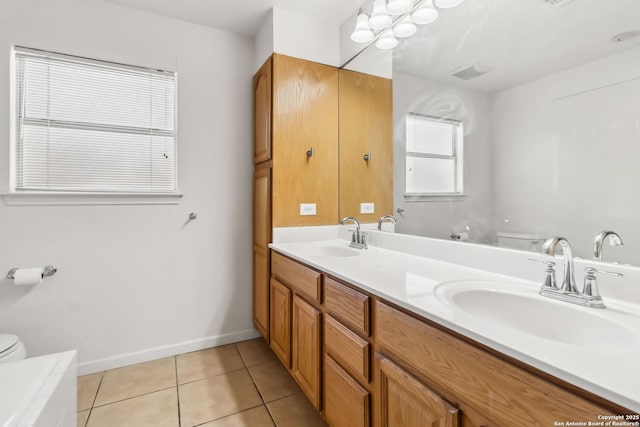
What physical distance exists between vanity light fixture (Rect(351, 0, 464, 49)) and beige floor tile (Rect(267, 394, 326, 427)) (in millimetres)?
2246

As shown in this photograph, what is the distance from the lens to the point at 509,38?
1263 mm

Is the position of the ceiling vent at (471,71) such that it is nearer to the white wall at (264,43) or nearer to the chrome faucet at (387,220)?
the chrome faucet at (387,220)

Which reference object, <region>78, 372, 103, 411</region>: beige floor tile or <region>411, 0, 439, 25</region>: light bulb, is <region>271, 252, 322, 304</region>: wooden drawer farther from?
<region>411, 0, 439, 25</region>: light bulb

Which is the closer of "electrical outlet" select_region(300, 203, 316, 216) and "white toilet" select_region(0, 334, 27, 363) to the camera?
"white toilet" select_region(0, 334, 27, 363)

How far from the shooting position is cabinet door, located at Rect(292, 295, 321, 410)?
1.46m

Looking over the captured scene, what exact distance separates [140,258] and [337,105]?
1.88 meters

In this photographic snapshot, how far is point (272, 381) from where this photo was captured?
2.00m

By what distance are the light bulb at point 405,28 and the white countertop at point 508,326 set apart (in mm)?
1326

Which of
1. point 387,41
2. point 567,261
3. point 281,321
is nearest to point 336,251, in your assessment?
point 281,321

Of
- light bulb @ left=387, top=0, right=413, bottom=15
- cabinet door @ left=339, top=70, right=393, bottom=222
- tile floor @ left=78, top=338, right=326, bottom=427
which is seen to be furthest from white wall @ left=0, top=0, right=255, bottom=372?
light bulb @ left=387, top=0, right=413, bottom=15

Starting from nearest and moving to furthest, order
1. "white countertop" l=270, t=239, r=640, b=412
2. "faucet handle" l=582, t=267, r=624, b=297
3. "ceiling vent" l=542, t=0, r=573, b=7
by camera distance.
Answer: "white countertop" l=270, t=239, r=640, b=412 < "faucet handle" l=582, t=267, r=624, b=297 < "ceiling vent" l=542, t=0, r=573, b=7

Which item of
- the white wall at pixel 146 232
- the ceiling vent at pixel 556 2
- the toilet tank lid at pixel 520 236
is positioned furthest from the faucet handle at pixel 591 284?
the white wall at pixel 146 232

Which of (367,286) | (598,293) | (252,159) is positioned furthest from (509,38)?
(252,159)

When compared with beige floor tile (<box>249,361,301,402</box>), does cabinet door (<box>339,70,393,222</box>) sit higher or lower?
higher
